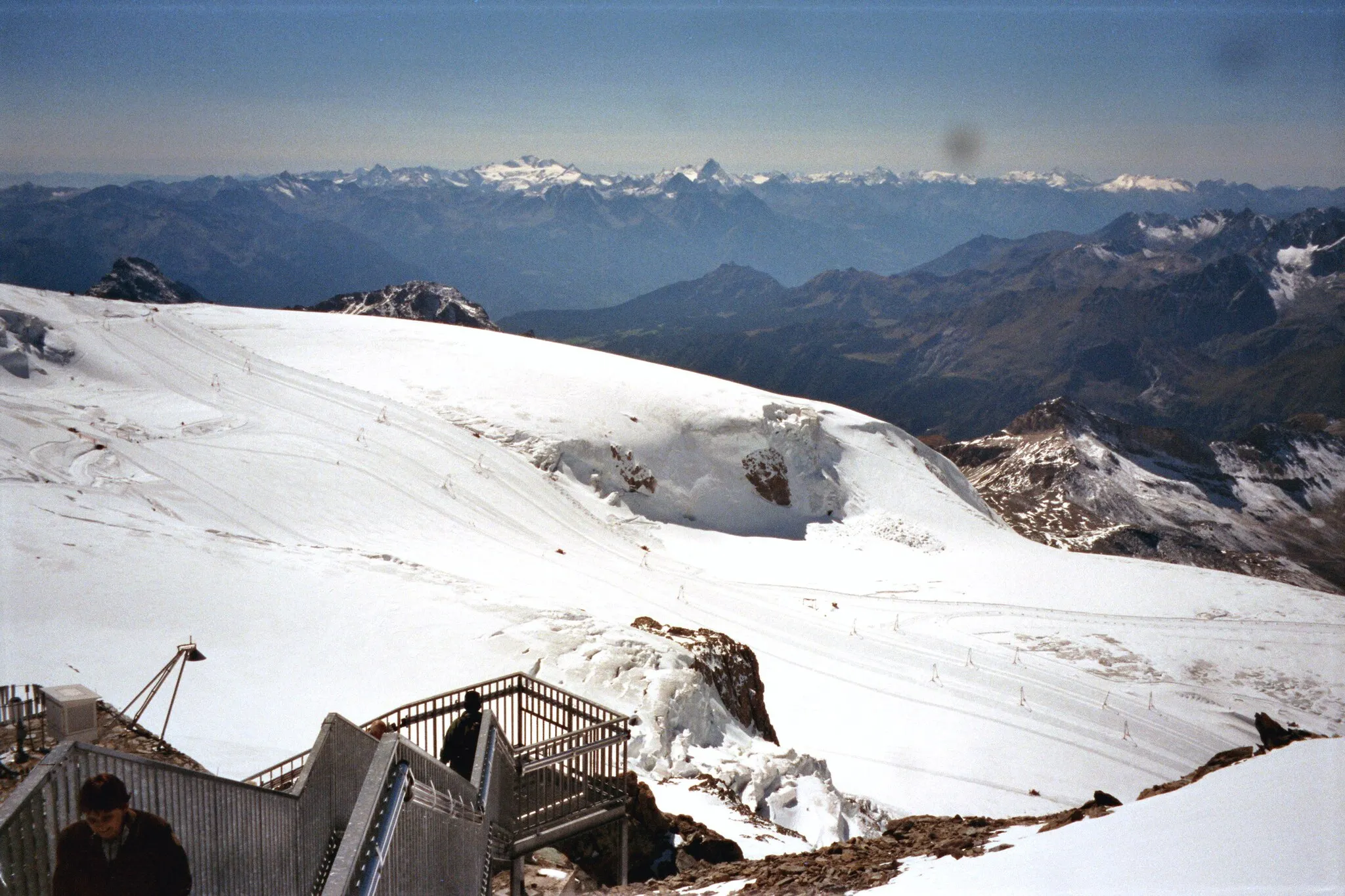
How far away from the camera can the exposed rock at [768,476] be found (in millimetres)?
40156

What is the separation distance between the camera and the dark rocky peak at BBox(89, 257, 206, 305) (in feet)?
395

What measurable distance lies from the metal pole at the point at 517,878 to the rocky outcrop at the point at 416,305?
108345 millimetres

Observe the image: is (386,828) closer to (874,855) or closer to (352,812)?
(352,812)

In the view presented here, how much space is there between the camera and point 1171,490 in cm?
11044

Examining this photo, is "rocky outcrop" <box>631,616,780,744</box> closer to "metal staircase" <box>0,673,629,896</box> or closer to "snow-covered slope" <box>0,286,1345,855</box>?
"snow-covered slope" <box>0,286,1345,855</box>

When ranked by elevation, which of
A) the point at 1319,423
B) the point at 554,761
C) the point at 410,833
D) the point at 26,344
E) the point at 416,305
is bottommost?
the point at 554,761

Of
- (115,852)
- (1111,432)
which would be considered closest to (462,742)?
(115,852)

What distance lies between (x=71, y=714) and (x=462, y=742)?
3453 millimetres

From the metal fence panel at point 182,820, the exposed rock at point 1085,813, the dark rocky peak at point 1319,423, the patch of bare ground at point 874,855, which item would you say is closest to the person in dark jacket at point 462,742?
the patch of bare ground at point 874,855

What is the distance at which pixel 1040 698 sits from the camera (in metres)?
24.5

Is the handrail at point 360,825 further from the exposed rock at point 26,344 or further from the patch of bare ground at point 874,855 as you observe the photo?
the exposed rock at point 26,344

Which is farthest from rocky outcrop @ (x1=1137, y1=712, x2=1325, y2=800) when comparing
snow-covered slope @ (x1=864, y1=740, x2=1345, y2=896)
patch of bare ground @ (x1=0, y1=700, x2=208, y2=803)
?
patch of bare ground @ (x1=0, y1=700, x2=208, y2=803)

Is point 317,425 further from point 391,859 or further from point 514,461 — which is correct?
point 391,859

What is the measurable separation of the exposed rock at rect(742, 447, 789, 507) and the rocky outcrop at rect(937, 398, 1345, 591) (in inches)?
1307
